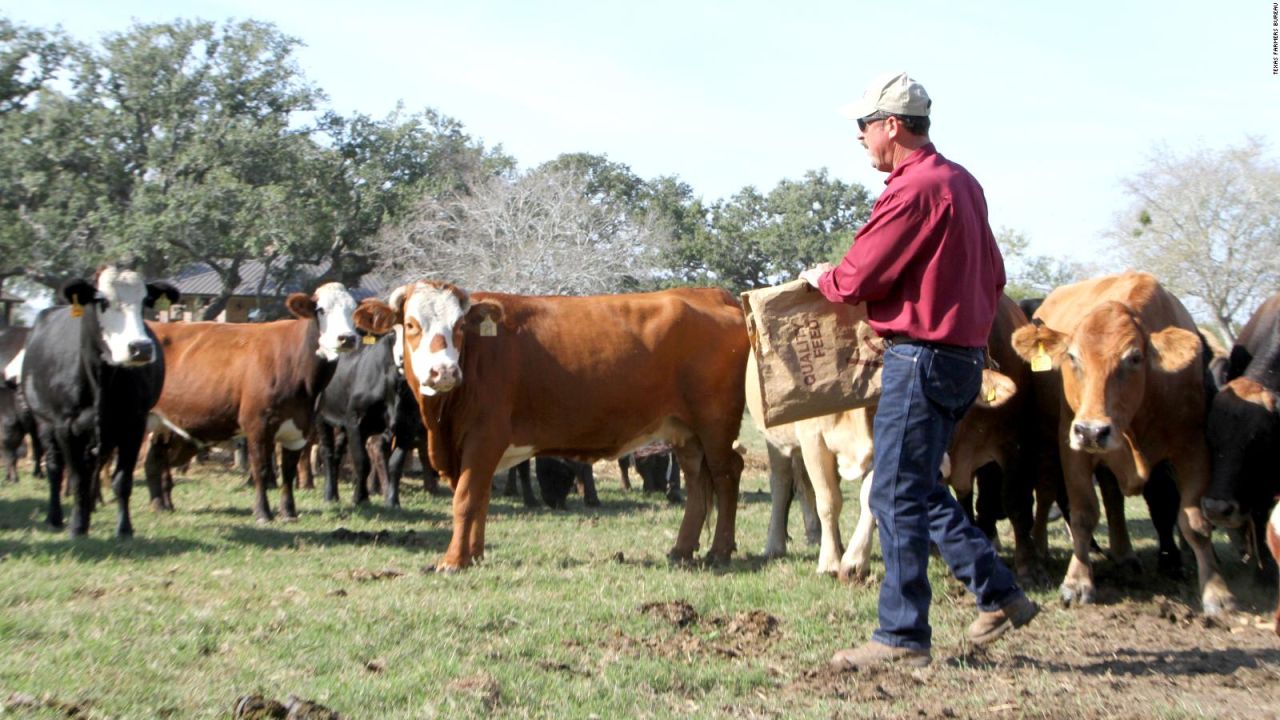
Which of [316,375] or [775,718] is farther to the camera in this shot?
[316,375]

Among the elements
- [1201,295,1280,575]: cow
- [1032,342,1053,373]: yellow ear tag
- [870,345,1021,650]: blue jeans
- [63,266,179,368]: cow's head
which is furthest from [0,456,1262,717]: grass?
[63,266,179,368]: cow's head

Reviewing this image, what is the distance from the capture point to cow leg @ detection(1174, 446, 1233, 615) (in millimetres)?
6543

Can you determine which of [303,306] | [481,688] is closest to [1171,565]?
[481,688]

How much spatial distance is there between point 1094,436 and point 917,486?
1868 millimetres

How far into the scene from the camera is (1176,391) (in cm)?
690

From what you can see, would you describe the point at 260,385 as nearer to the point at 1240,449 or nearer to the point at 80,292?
the point at 80,292

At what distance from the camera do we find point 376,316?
8328 millimetres

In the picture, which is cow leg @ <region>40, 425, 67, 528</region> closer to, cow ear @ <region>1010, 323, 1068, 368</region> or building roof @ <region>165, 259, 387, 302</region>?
cow ear @ <region>1010, 323, 1068, 368</region>

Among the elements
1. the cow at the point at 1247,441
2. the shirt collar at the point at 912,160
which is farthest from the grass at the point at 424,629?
the shirt collar at the point at 912,160

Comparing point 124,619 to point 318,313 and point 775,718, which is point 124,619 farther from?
point 318,313

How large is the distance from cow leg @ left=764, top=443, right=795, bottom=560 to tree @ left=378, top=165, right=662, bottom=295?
28.8 metres

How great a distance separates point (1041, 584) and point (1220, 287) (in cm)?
2946

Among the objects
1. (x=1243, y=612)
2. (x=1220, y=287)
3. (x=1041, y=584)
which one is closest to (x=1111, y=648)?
(x=1243, y=612)

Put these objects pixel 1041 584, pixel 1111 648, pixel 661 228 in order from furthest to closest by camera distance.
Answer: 1. pixel 661 228
2. pixel 1041 584
3. pixel 1111 648
